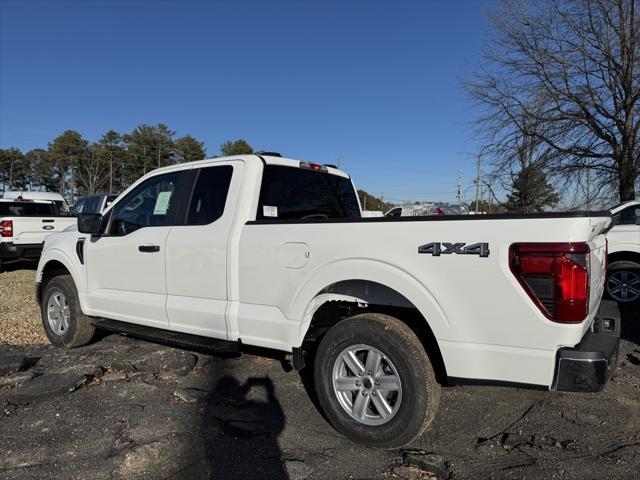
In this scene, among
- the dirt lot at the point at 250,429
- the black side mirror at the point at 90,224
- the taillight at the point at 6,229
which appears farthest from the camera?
the taillight at the point at 6,229

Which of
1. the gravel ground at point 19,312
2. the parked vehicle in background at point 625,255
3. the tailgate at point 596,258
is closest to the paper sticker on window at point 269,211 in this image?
the tailgate at point 596,258

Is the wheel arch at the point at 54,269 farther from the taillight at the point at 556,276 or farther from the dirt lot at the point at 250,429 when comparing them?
the taillight at the point at 556,276

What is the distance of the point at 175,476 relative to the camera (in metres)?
3.06

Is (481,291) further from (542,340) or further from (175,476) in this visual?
(175,476)

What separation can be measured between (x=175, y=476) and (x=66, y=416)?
1385mm

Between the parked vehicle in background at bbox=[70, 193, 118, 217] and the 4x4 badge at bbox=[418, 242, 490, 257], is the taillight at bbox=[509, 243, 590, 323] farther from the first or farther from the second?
the parked vehicle in background at bbox=[70, 193, 118, 217]

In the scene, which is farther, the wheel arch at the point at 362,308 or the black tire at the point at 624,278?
the black tire at the point at 624,278

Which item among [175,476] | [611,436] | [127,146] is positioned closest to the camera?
[175,476]

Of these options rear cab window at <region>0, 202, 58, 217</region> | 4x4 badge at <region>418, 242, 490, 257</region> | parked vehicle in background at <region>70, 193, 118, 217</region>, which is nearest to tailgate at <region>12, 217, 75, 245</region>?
rear cab window at <region>0, 202, 58, 217</region>

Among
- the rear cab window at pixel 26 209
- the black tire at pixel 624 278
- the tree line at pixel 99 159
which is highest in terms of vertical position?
the tree line at pixel 99 159

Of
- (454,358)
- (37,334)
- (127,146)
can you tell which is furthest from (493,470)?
(127,146)

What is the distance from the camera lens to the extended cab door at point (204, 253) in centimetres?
413

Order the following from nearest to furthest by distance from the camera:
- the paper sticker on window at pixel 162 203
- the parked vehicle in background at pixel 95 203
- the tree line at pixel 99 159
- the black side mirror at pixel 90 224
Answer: the paper sticker on window at pixel 162 203 → the black side mirror at pixel 90 224 → the parked vehicle in background at pixel 95 203 → the tree line at pixel 99 159

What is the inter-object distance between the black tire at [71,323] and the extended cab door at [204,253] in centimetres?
159
